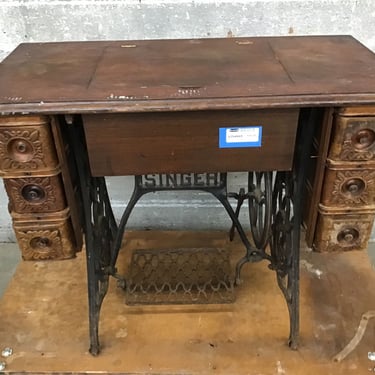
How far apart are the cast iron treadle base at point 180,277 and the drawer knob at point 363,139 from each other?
78cm

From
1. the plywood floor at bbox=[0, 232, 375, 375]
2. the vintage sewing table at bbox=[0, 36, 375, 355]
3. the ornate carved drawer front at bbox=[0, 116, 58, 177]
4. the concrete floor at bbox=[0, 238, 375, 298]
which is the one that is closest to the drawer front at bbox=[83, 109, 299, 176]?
the vintage sewing table at bbox=[0, 36, 375, 355]

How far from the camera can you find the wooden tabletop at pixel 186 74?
3.84 feet

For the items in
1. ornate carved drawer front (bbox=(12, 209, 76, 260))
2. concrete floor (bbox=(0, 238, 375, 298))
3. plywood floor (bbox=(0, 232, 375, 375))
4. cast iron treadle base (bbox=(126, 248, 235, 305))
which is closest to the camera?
ornate carved drawer front (bbox=(12, 209, 76, 260))

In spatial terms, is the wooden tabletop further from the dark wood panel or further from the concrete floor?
the concrete floor

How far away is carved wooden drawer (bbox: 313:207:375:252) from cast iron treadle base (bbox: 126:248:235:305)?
0.49m

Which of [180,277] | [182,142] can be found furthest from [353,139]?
[180,277]

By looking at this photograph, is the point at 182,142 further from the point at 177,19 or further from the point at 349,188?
the point at 177,19

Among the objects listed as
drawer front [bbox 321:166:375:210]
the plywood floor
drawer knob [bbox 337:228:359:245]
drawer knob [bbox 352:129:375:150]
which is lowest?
the plywood floor

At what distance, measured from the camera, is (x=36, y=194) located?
53.2 inches

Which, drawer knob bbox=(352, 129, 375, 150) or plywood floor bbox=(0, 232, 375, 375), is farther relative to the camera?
plywood floor bbox=(0, 232, 375, 375)

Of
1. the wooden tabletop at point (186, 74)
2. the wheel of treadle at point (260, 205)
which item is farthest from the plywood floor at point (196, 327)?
the wooden tabletop at point (186, 74)

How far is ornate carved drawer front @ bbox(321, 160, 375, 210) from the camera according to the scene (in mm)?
1323

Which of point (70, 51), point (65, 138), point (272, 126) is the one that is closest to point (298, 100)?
point (272, 126)

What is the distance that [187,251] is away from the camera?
1998 mm
